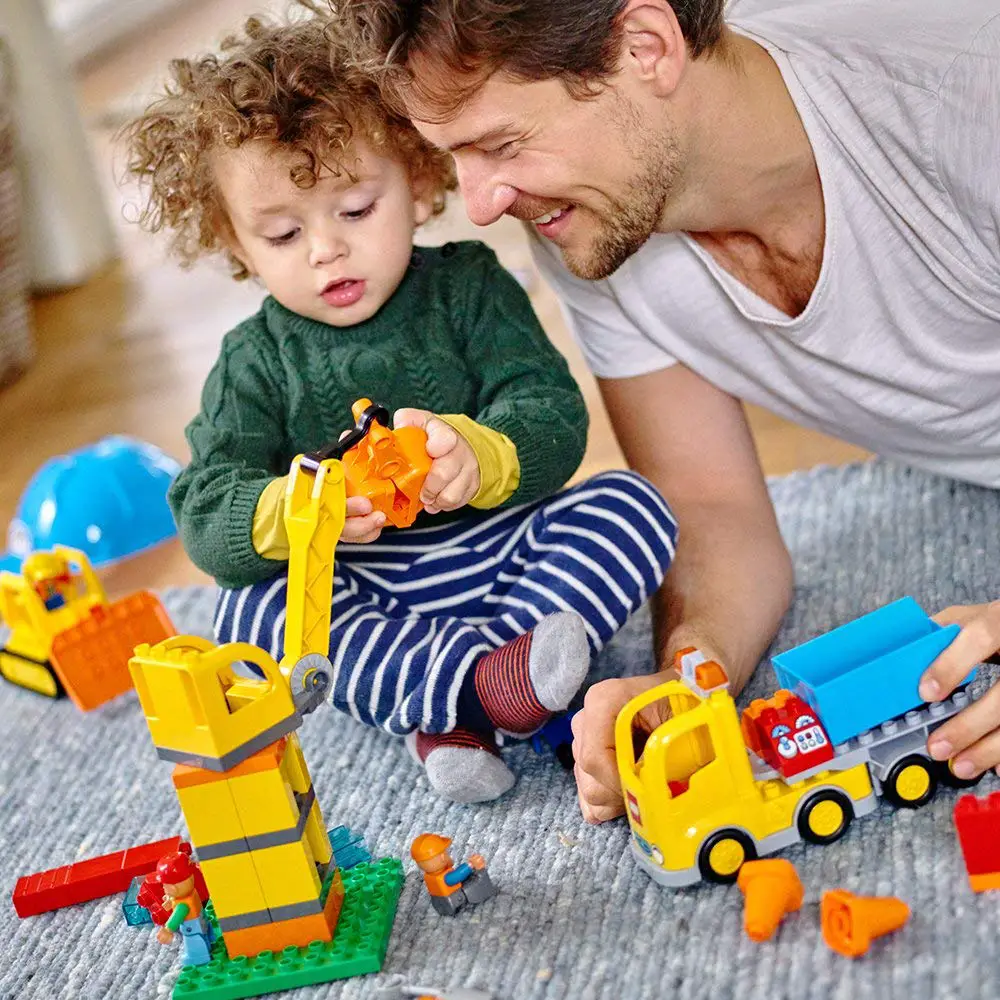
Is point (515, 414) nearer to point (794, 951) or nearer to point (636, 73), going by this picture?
point (636, 73)

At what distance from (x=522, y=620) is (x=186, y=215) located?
0.52m

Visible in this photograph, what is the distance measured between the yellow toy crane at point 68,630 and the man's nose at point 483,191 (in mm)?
644

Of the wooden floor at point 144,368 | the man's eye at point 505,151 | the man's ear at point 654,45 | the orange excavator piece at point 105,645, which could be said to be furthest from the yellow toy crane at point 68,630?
the man's ear at point 654,45

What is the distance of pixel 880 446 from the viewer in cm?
147

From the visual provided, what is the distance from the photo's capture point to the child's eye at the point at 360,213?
130 centimetres

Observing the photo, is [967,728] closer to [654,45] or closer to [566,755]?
[566,755]

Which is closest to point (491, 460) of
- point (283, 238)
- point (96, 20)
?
point (283, 238)

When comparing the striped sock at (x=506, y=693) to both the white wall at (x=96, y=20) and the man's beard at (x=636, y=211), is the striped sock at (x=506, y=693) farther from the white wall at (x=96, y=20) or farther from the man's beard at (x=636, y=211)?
the white wall at (x=96, y=20)

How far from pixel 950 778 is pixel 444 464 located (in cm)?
43

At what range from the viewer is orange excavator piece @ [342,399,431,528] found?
101 cm

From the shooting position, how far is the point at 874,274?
1252 mm

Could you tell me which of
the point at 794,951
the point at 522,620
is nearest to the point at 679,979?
the point at 794,951

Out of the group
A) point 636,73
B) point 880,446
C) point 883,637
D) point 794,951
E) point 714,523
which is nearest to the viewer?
point 794,951

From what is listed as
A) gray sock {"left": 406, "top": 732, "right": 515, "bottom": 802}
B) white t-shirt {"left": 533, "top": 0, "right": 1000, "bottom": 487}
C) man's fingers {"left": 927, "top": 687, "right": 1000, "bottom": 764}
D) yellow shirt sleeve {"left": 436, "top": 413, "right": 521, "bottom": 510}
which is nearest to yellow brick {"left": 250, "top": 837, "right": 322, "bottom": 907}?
gray sock {"left": 406, "top": 732, "right": 515, "bottom": 802}
